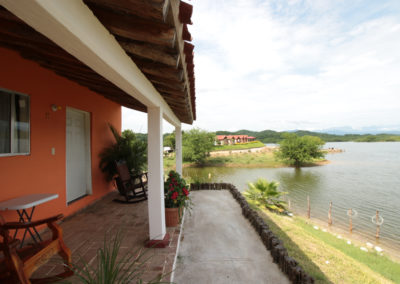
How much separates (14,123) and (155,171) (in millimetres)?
2045

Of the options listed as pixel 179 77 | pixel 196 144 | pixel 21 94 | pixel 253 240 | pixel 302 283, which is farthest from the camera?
pixel 196 144

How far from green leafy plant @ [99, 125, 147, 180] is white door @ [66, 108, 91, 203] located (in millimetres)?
480

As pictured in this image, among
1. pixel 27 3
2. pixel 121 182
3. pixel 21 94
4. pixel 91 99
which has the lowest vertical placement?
pixel 121 182

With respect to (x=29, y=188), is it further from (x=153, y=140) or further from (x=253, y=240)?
(x=253, y=240)

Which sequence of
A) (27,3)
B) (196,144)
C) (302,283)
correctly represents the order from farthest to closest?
(196,144) → (302,283) → (27,3)

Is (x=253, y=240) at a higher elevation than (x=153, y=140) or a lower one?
lower

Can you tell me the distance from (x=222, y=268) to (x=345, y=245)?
20.8ft

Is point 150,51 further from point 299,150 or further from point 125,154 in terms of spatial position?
point 299,150

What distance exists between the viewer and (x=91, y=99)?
4.77 m

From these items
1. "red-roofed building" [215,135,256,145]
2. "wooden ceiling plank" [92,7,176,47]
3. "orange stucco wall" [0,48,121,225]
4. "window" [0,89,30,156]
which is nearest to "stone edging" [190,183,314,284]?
"wooden ceiling plank" [92,7,176,47]

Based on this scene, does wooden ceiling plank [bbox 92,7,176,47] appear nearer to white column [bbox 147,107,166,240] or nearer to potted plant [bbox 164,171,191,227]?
white column [bbox 147,107,166,240]

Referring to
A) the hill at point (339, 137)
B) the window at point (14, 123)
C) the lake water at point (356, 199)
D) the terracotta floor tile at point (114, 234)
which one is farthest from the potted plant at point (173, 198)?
the hill at point (339, 137)

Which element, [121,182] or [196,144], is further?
[196,144]

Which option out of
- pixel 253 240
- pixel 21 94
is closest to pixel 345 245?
pixel 253 240
